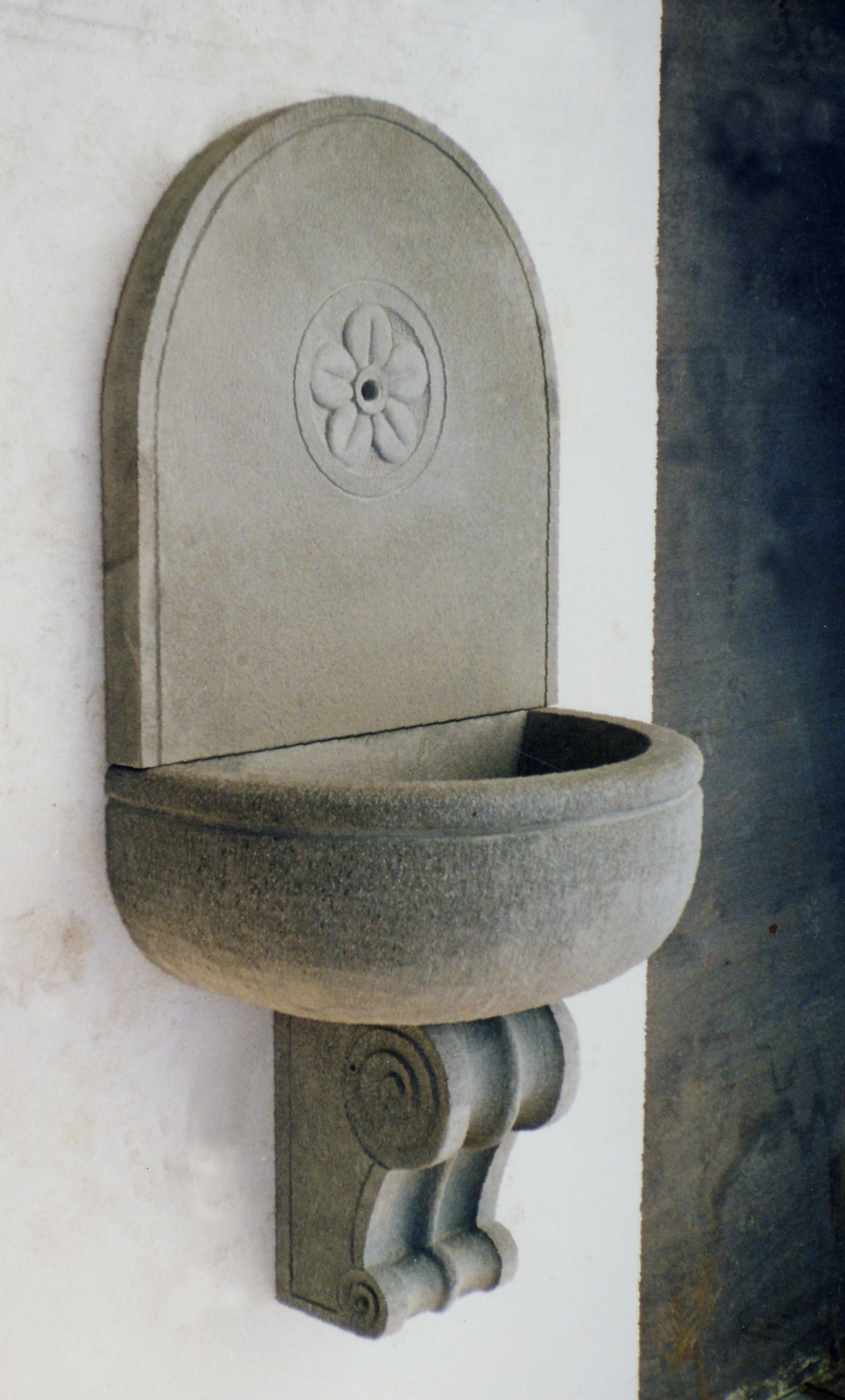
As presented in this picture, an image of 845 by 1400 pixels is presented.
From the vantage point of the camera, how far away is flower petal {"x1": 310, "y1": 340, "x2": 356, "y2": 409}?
1.30 metres

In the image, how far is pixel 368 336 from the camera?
1.34m

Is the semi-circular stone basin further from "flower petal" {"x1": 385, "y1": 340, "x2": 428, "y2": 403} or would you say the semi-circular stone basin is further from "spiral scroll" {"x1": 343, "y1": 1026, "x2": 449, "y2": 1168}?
"flower petal" {"x1": 385, "y1": 340, "x2": 428, "y2": 403}

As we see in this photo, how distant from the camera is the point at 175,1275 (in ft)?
4.42

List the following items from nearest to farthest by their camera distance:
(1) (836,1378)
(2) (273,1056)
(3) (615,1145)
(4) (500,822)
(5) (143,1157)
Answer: (4) (500,822) < (5) (143,1157) < (2) (273,1056) < (3) (615,1145) < (1) (836,1378)

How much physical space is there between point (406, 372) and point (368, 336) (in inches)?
2.4

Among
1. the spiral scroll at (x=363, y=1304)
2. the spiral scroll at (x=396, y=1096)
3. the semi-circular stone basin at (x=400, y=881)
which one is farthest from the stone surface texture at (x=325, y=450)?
the spiral scroll at (x=363, y=1304)

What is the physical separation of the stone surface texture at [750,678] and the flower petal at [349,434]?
77 cm

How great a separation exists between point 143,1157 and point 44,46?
40.6 inches

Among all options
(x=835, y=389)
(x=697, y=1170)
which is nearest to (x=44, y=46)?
(x=835, y=389)

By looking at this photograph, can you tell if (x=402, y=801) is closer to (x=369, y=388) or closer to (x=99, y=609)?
(x=99, y=609)

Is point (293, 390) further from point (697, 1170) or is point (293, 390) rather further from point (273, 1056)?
point (697, 1170)

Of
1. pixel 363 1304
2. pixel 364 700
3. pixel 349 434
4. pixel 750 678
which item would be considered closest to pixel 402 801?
pixel 364 700

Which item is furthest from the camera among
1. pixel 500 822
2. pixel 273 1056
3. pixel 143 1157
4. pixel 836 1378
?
pixel 836 1378

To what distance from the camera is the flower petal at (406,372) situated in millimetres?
1368
